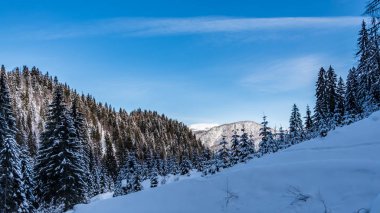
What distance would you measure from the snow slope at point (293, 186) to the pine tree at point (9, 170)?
63.4ft

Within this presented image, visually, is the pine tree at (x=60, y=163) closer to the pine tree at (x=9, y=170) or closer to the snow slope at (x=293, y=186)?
the pine tree at (x=9, y=170)

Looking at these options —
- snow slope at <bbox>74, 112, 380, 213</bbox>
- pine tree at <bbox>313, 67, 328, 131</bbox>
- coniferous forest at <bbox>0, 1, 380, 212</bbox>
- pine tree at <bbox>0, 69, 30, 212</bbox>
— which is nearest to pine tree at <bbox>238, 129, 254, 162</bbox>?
coniferous forest at <bbox>0, 1, 380, 212</bbox>

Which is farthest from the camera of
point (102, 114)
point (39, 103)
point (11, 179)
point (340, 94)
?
point (102, 114)

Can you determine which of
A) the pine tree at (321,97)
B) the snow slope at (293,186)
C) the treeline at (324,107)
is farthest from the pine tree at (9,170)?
the pine tree at (321,97)

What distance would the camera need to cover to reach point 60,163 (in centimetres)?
2986

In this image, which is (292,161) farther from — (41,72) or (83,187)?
(41,72)

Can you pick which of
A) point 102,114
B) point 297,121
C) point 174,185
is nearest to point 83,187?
point 174,185

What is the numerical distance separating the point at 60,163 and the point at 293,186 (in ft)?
83.4

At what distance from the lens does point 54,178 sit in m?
29.8

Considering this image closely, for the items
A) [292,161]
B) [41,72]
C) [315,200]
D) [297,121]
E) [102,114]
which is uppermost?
[41,72]

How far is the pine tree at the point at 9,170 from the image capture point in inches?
1056

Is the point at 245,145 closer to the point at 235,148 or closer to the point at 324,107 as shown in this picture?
the point at 235,148

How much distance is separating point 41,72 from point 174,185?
18791cm

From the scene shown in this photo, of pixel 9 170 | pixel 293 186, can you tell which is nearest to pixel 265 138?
pixel 9 170
